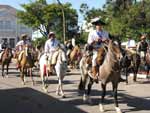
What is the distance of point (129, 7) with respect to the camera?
38938mm

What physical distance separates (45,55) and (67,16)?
4703 centimetres

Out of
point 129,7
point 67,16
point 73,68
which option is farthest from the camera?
point 67,16

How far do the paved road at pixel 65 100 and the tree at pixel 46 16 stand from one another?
4306 cm

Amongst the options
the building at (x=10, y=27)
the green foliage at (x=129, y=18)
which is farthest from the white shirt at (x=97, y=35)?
the building at (x=10, y=27)

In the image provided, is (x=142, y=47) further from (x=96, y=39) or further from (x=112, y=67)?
(x=112, y=67)

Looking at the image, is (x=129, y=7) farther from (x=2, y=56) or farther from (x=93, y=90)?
(x=93, y=90)

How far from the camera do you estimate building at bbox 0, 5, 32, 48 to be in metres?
109

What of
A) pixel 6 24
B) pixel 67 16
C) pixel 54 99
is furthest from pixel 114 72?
pixel 6 24

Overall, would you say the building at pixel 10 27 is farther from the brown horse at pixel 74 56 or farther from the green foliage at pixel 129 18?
the brown horse at pixel 74 56

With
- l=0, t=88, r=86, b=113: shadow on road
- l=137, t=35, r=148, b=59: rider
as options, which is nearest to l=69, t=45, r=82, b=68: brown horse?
l=137, t=35, r=148, b=59: rider

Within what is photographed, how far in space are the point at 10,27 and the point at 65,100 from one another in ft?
314

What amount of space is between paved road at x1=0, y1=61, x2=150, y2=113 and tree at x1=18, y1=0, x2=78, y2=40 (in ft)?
141

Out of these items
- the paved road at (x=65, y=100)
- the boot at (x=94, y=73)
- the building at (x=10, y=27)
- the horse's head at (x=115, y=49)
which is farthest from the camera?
the building at (x=10, y=27)

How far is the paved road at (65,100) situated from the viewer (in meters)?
14.5
